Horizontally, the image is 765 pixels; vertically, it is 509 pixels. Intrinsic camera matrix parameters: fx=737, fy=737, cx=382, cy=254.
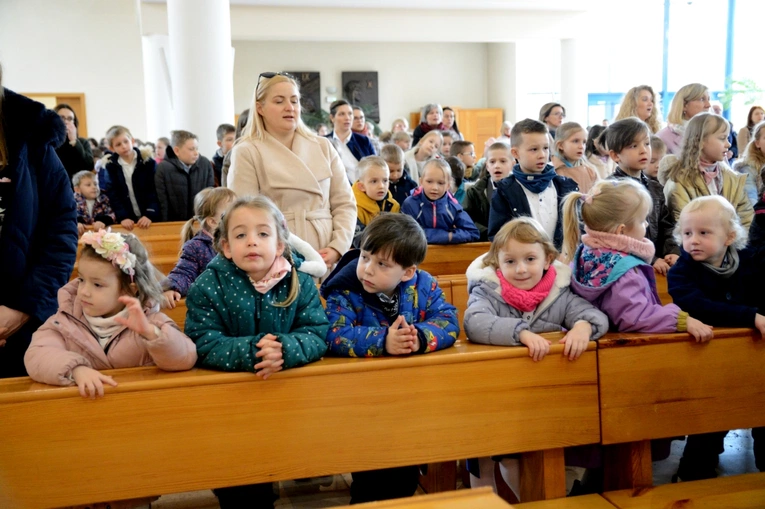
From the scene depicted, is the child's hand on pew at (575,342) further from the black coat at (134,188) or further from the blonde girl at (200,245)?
the black coat at (134,188)

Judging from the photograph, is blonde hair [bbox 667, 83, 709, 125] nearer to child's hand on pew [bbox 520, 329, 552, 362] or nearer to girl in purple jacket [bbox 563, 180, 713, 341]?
girl in purple jacket [bbox 563, 180, 713, 341]

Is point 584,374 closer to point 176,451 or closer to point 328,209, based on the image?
point 176,451

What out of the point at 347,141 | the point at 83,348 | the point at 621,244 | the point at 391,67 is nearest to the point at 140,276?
the point at 83,348

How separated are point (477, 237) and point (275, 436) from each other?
114 inches

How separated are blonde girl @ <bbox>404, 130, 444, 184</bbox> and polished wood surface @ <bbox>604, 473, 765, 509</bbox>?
4.57 m

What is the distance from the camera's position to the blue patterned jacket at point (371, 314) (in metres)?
2.31

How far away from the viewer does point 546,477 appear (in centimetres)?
237

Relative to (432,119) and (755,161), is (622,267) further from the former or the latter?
(432,119)

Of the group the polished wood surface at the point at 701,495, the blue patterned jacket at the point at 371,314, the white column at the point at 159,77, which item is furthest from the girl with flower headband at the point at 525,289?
the white column at the point at 159,77

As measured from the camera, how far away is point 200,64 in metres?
8.41

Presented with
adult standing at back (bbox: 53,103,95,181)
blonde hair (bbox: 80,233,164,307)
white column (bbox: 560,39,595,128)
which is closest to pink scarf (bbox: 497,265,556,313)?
blonde hair (bbox: 80,233,164,307)

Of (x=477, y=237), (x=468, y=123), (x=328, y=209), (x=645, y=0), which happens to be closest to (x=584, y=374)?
(x=328, y=209)

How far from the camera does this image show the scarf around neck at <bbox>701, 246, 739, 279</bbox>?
283 centimetres

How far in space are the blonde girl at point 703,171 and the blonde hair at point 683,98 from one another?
117cm
